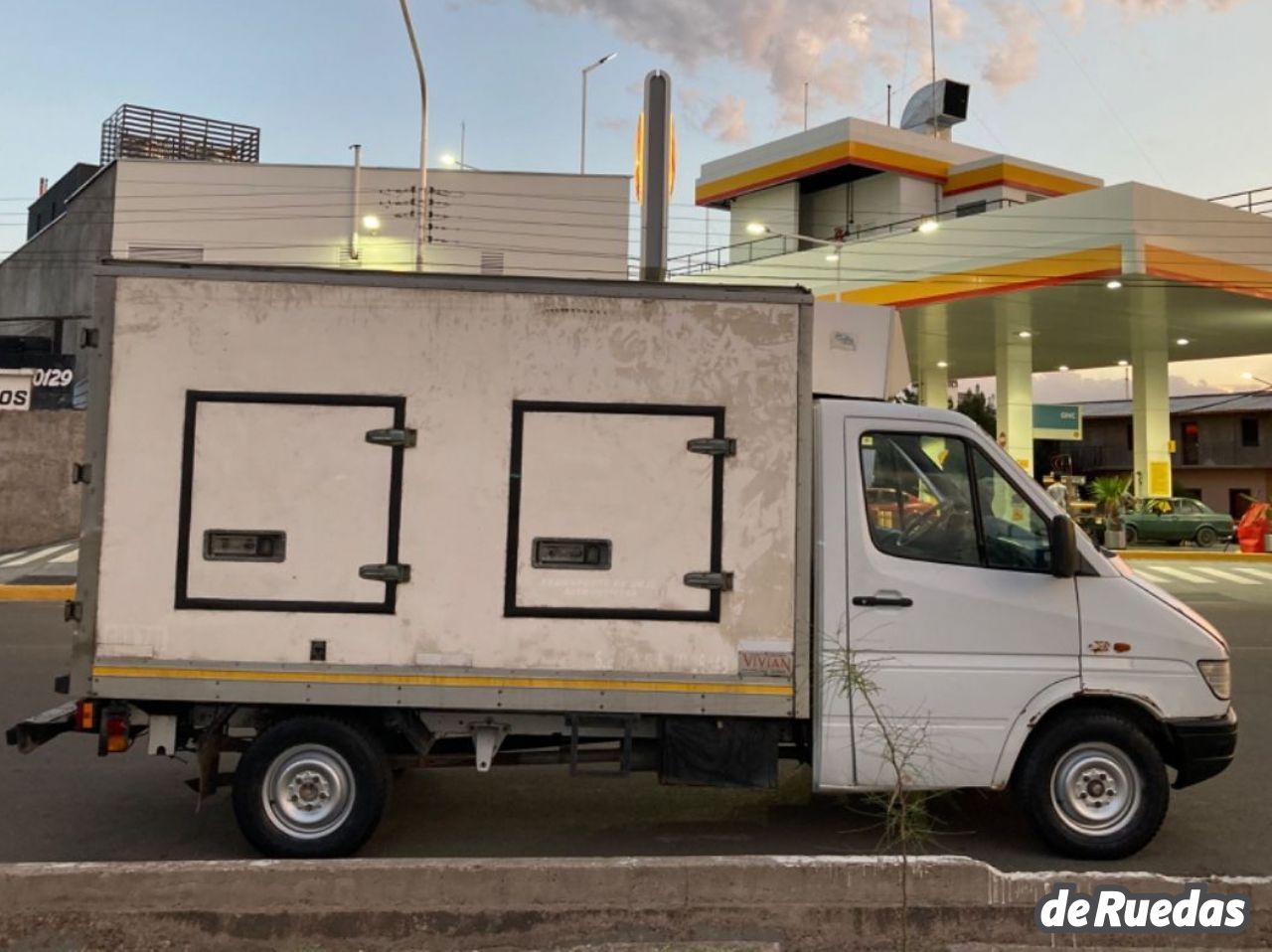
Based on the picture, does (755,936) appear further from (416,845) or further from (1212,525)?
(1212,525)

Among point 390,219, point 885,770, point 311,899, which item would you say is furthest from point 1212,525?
point 311,899

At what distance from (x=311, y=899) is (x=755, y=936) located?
1.60 meters

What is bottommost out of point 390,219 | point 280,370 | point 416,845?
point 416,845

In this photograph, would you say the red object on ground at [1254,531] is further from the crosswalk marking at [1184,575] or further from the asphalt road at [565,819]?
the asphalt road at [565,819]

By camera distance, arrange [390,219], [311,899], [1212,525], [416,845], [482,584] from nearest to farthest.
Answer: [311,899], [482,584], [416,845], [1212,525], [390,219]

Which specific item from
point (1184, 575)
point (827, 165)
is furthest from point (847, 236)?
point (1184, 575)

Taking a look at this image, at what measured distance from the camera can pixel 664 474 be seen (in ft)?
15.9

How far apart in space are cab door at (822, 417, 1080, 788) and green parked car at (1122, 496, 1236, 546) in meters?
26.3

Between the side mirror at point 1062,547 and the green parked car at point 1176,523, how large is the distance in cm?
2630

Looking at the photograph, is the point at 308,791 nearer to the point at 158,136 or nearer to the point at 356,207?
the point at 356,207

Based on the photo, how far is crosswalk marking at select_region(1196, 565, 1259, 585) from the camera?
19328mm

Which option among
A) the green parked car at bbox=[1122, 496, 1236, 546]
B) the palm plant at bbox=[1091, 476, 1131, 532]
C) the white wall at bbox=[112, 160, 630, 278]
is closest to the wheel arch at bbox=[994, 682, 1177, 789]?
the palm plant at bbox=[1091, 476, 1131, 532]

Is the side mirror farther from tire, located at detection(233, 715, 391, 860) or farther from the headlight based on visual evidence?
tire, located at detection(233, 715, 391, 860)

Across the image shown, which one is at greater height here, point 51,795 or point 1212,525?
point 1212,525
